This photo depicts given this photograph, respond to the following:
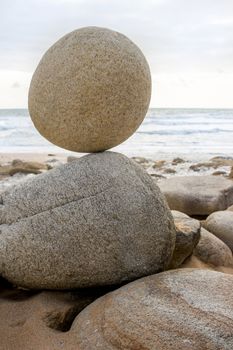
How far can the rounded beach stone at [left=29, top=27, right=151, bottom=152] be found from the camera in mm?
3377

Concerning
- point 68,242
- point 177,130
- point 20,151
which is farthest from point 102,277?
point 177,130

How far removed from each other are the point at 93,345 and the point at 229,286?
2.91 ft

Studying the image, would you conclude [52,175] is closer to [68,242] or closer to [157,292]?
[68,242]

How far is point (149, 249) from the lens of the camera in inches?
132

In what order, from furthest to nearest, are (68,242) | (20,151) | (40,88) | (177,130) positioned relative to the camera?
(177,130) < (20,151) < (40,88) < (68,242)

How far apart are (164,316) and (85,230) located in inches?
31.8

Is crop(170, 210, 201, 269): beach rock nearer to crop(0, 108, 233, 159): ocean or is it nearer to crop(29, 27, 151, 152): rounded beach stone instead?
crop(29, 27, 151, 152): rounded beach stone

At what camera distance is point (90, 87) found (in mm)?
3363

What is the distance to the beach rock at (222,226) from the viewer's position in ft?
16.6

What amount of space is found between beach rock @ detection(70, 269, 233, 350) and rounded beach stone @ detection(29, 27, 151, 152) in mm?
1133

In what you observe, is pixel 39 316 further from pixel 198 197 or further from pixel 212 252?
pixel 198 197

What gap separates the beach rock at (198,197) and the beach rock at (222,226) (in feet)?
5.85

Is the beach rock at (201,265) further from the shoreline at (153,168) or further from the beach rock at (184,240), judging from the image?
the shoreline at (153,168)

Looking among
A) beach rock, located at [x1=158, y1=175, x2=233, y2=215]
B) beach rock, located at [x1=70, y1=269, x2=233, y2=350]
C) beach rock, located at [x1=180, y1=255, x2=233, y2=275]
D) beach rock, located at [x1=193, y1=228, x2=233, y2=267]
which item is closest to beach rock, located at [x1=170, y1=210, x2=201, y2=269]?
beach rock, located at [x1=180, y1=255, x2=233, y2=275]
